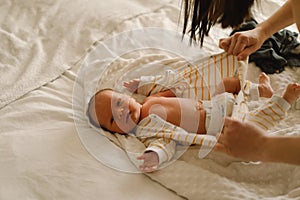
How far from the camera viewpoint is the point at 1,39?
142 cm

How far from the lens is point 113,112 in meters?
1.17

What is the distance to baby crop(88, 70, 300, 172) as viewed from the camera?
43.8 inches

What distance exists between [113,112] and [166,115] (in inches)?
5.9

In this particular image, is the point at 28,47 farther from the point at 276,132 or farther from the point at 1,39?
the point at 276,132

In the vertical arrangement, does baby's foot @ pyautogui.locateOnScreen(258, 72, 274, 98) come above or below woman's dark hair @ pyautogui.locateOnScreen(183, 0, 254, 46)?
below

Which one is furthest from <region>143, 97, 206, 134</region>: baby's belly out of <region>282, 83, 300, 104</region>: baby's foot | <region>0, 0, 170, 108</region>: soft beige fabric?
<region>0, 0, 170, 108</region>: soft beige fabric

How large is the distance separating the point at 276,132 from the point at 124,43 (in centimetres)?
61

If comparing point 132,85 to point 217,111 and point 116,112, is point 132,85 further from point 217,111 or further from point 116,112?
point 217,111

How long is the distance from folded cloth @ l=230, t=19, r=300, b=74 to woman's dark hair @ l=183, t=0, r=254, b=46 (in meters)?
0.30

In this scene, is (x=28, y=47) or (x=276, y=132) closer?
(x=276, y=132)

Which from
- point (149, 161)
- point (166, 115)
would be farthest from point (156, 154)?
point (166, 115)

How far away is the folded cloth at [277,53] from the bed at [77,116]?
0.09ft

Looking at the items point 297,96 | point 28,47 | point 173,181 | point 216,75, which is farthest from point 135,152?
point 28,47

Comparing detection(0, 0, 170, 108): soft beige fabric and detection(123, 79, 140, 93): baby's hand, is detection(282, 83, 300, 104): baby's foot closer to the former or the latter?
detection(123, 79, 140, 93): baby's hand
